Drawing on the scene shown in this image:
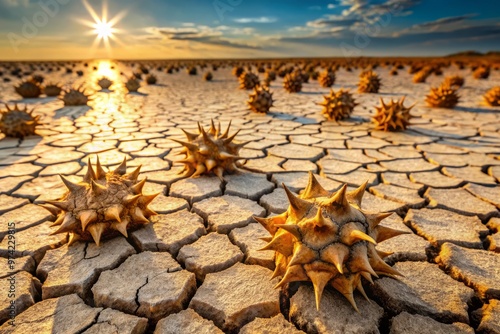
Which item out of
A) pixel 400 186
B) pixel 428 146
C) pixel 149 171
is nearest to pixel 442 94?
pixel 428 146

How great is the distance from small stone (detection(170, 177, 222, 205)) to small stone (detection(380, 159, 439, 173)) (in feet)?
5.29

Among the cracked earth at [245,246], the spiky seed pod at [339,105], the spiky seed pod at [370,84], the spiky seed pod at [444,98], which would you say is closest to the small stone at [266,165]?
the cracked earth at [245,246]

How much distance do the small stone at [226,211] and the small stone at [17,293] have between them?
88 centimetres

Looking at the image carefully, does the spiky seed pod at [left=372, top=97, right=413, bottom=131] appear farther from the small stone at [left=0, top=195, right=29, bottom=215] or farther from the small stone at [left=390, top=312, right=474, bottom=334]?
the small stone at [left=0, top=195, right=29, bottom=215]

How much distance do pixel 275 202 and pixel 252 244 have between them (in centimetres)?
55

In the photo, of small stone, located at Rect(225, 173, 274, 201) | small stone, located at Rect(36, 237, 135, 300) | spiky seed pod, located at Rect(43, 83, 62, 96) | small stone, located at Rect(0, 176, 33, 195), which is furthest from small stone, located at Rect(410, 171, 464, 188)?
spiky seed pod, located at Rect(43, 83, 62, 96)

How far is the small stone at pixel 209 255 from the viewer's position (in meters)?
1.47

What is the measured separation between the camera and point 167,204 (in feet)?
6.96

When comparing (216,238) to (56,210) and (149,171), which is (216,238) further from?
(149,171)

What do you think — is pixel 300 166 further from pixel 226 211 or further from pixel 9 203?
pixel 9 203

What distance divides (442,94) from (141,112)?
569cm

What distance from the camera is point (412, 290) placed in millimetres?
1292

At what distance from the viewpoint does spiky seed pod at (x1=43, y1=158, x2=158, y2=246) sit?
5.01 feet

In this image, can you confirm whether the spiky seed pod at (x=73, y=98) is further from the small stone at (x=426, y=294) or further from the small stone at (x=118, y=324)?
the small stone at (x=426, y=294)
